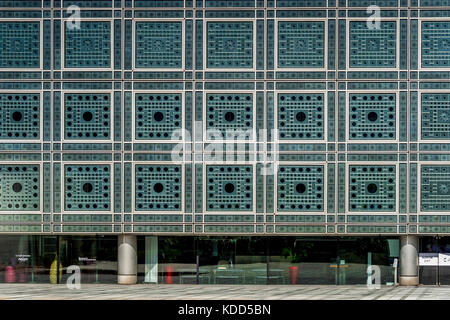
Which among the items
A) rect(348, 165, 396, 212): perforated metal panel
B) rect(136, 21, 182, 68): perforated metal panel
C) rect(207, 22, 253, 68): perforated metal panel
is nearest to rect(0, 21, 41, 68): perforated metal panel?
rect(136, 21, 182, 68): perforated metal panel

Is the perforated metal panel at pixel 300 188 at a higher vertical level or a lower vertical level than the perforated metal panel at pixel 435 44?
lower

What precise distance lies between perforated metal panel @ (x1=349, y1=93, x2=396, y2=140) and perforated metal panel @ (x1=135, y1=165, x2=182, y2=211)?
9.25 metres

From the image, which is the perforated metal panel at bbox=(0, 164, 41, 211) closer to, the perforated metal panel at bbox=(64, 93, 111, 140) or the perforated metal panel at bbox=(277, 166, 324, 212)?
the perforated metal panel at bbox=(64, 93, 111, 140)

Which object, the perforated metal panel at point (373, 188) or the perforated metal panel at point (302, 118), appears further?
the perforated metal panel at point (302, 118)

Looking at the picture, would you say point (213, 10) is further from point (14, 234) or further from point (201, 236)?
point (14, 234)

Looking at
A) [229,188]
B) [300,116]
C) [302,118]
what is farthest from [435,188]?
[229,188]

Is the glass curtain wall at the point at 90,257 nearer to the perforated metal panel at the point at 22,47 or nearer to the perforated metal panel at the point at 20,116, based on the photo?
the perforated metal panel at the point at 20,116

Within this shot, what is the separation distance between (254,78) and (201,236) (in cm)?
855

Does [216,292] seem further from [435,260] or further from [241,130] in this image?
[435,260]

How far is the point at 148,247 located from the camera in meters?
31.3

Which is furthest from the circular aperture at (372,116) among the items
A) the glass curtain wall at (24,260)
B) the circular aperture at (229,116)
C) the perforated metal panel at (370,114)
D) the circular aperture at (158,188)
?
the glass curtain wall at (24,260)

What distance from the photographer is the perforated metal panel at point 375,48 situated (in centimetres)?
3030

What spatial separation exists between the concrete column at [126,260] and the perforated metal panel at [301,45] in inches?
465

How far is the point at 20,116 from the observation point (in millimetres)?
30766
